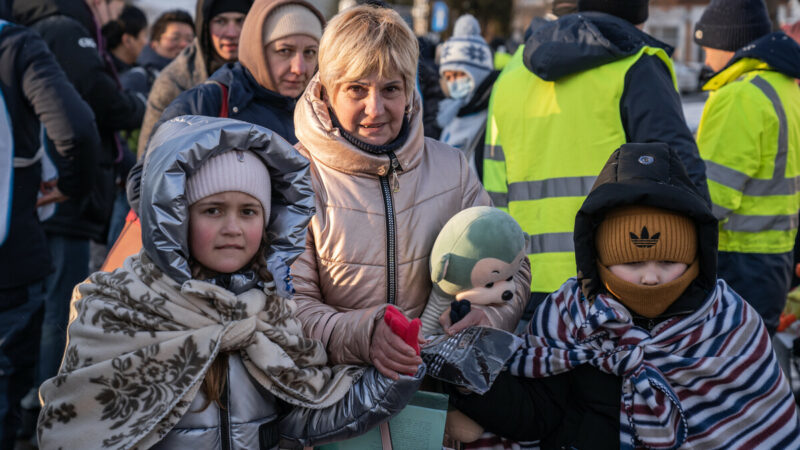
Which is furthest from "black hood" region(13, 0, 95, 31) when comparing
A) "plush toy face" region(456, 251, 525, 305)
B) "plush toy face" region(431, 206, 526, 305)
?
"plush toy face" region(456, 251, 525, 305)

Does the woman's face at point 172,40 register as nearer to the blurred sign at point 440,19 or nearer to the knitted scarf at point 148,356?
the knitted scarf at point 148,356

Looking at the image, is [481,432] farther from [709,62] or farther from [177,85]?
[709,62]

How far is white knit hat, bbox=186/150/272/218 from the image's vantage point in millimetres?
2422

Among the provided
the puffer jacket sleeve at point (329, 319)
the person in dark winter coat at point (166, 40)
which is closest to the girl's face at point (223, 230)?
the puffer jacket sleeve at point (329, 319)

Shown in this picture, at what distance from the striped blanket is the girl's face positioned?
100cm

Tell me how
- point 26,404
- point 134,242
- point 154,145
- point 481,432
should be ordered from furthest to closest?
point 26,404, point 134,242, point 481,432, point 154,145

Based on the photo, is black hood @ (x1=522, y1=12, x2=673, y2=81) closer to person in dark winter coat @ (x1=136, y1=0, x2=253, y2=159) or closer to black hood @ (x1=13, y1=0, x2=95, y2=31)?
person in dark winter coat @ (x1=136, y1=0, x2=253, y2=159)

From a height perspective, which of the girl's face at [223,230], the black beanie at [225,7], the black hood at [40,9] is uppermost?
the black hood at [40,9]

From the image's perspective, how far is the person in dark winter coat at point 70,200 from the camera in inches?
197

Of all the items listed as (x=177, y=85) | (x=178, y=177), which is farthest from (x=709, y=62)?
(x=178, y=177)

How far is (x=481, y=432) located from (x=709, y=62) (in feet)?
11.1

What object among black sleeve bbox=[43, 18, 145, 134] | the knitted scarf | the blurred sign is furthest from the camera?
the blurred sign

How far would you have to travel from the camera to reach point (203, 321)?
2.42m

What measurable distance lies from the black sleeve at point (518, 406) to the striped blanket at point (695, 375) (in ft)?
0.29
